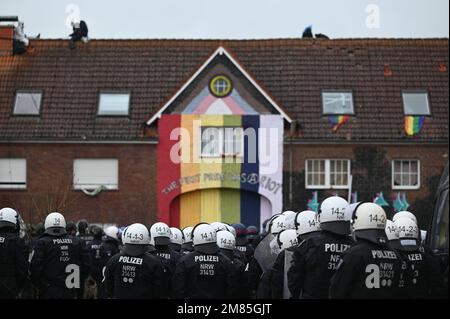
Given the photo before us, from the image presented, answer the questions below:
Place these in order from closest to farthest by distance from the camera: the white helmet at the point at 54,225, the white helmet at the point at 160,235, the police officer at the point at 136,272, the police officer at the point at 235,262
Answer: the police officer at the point at 235,262, the police officer at the point at 136,272, the white helmet at the point at 160,235, the white helmet at the point at 54,225

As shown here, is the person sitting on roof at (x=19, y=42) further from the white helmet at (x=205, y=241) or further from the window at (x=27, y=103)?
the white helmet at (x=205, y=241)

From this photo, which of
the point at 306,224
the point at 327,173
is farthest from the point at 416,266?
the point at 327,173

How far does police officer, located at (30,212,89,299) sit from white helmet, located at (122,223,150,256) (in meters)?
2.82

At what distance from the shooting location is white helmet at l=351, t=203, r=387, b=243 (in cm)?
1085

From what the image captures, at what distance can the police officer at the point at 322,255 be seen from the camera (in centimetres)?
1194

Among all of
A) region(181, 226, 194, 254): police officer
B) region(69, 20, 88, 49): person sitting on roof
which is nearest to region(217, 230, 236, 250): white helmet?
region(181, 226, 194, 254): police officer

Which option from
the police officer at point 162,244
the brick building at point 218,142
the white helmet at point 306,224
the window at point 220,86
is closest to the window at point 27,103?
the brick building at point 218,142

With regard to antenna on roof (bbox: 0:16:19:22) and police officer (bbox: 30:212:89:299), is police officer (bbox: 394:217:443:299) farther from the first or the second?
antenna on roof (bbox: 0:16:19:22)

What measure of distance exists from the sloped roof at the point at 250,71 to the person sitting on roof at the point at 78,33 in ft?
1.00

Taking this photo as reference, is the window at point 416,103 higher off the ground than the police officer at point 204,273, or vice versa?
the window at point 416,103

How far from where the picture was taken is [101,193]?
131 feet

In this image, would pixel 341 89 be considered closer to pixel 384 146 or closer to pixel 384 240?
pixel 384 146

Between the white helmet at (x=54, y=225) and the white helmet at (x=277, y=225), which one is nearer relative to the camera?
the white helmet at (x=277, y=225)
